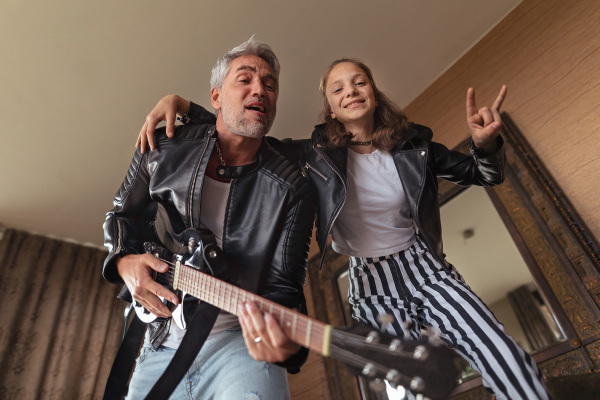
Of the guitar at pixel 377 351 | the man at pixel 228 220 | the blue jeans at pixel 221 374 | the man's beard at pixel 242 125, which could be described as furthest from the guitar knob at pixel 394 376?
the man's beard at pixel 242 125

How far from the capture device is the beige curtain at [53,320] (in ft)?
11.2

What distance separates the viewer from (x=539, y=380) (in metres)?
0.90

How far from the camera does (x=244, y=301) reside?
2.88 feet

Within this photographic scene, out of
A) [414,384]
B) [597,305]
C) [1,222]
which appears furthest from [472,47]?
[1,222]

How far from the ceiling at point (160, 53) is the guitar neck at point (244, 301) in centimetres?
188

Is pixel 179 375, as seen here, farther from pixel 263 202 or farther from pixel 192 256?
pixel 263 202

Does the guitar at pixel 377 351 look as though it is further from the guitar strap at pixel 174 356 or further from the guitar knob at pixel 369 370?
the guitar strap at pixel 174 356

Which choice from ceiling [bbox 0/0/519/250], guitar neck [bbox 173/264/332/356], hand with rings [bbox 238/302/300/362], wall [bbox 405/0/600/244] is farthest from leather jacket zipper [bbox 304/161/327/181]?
ceiling [bbox 0/0/519/250]

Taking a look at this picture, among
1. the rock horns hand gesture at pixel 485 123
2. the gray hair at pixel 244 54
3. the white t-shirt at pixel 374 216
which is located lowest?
the white t-shirt at pixel 374 216

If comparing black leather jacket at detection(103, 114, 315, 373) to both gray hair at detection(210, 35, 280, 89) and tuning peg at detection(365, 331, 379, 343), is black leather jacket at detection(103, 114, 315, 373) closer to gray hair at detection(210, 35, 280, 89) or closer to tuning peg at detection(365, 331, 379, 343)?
gray hair at detection(210, 35, 280, 89)

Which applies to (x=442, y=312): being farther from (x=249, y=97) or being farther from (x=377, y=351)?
(x=249, y=97)

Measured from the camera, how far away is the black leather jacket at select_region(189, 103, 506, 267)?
1.33 meters

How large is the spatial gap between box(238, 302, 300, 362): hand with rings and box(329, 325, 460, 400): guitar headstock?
12 centimetres

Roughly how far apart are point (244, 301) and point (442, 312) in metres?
0.60
